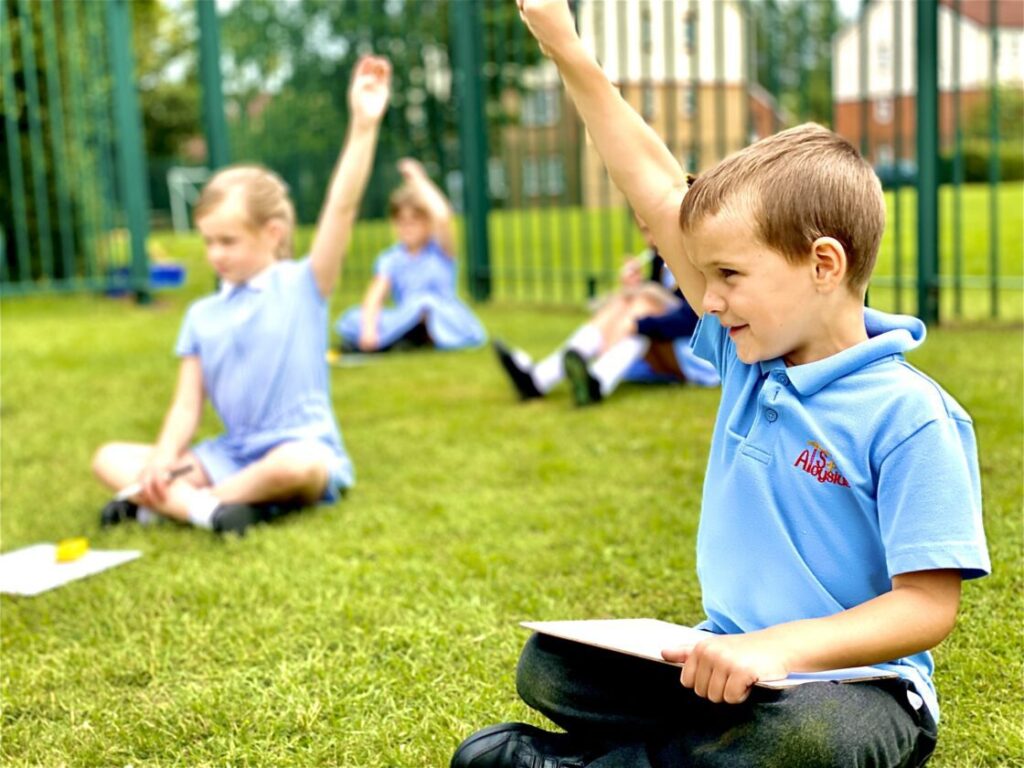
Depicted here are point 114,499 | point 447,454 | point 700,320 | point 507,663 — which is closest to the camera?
point 700,320

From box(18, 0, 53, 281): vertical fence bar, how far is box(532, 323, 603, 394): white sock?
18.9 ft

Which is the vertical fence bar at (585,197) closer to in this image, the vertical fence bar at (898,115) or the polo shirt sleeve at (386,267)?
the polo shirt sleeve at (386,267)

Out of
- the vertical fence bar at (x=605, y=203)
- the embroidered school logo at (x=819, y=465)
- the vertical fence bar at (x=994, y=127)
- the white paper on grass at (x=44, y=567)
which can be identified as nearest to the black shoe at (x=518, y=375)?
the white paper on grass at (x=44, y=567)

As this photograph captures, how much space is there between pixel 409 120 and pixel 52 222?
313 centimetres

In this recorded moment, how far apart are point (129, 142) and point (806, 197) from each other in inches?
343

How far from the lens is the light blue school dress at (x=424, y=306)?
286 inches

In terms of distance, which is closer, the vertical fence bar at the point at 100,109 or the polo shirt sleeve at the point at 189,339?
the polo shirt sleeve at the point at 189,339

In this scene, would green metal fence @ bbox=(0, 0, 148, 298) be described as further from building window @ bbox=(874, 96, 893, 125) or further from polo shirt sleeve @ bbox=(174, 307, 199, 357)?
polo shirt sleeve @ bbox=(174, 307, 199, 357)

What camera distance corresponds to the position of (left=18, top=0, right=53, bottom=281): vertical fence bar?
923 cm

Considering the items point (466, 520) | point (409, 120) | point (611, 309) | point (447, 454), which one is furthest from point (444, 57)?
point (466, 520)

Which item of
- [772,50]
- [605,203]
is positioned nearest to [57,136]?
[605,203]

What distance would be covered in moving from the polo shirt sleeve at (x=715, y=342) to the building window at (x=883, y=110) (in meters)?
5.20

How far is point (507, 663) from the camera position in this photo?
234cm

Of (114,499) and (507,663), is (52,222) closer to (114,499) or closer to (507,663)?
(114,499)
